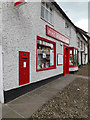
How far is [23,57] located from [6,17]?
1.66 meters

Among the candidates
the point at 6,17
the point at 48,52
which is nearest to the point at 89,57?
the point at 48,52

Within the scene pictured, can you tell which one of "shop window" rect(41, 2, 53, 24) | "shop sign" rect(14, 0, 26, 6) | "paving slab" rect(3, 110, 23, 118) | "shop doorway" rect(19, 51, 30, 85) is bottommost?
"paving slab" rect(3, 110, 23, 118)

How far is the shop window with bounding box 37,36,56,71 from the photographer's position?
15.7 ft

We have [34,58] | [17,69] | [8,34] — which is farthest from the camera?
[34,58]

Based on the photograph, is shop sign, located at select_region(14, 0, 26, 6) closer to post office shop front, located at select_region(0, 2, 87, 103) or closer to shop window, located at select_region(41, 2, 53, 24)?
post office shop front, located at select_region(0, 2, 87, 103)

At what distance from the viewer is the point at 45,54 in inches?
211

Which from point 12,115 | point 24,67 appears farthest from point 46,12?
point 12,115

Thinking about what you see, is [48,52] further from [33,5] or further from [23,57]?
[33,5]

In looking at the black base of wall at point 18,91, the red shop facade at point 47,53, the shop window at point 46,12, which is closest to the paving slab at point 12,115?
the black base of wall at point 18,91

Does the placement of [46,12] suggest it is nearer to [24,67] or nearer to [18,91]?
[24,67]

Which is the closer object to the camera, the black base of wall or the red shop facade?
the black base of wall

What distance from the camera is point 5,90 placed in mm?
2859

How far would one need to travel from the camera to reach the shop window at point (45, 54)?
4.79 meters

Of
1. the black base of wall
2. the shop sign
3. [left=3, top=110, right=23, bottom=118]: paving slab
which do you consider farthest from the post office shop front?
[left=3, top=110, right=23, bottom=118]: paving slab
